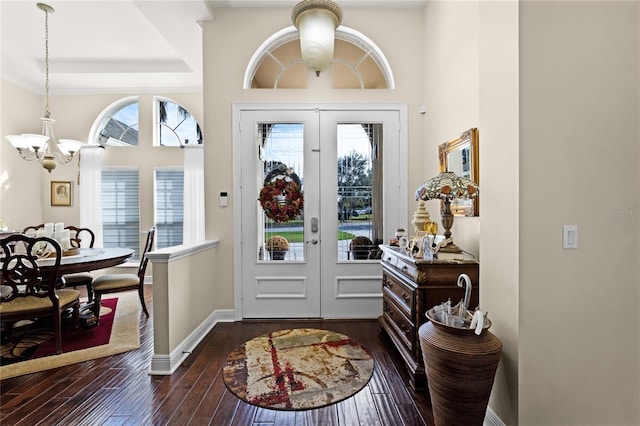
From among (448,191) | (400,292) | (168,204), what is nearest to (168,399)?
(400,292)

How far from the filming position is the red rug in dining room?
262 centimetres

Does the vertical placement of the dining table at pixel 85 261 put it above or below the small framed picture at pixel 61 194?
below

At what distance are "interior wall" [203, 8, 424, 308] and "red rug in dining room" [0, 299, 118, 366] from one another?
124 centimetres

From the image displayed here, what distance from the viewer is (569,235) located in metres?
1.43

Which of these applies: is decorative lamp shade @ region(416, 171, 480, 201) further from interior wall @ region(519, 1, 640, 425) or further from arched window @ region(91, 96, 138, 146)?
arched window @ region(91, 96, 138, 146)

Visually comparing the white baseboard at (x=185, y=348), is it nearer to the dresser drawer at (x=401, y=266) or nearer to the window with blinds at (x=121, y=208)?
the dresser drawer at (x=401, y=266)

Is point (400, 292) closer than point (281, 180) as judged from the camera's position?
Yes

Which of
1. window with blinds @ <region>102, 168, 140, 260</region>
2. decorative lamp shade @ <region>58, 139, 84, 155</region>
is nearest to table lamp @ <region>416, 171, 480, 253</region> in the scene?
decorative lamp shade @ <region>58, 139, 84, 155</region>

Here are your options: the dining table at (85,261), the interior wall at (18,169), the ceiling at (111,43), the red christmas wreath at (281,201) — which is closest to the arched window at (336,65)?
the ceiling at (111,43)

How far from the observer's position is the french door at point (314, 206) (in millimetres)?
3422

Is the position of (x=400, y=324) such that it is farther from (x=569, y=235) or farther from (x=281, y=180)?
(x=281, y=180)

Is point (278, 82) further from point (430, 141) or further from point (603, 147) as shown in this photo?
point (603, 147)

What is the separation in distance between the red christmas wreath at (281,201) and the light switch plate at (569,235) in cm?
242

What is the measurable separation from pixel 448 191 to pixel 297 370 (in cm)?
178
